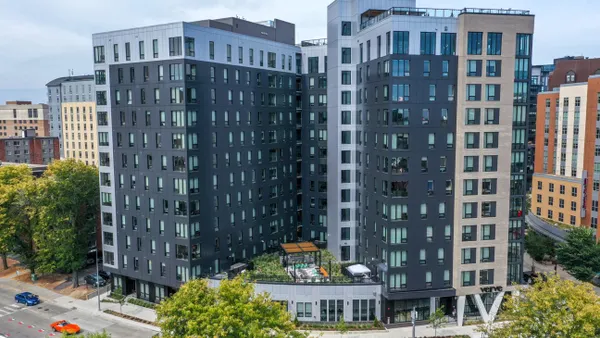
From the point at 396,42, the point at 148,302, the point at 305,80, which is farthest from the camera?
the point at 305,80

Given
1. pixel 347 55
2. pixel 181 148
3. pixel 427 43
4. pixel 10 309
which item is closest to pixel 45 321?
pixel 10 309

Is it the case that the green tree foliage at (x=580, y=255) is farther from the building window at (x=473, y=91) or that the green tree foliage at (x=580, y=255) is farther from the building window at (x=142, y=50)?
the building window at (x=142, y=50)

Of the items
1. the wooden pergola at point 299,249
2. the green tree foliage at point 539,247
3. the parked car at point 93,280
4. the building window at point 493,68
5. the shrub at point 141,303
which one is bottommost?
the shrub at point 141,303

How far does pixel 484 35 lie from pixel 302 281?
3675 centimetres

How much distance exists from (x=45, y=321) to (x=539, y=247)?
7395 centimetres

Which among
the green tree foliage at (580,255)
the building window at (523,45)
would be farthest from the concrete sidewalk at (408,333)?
the building window at (523,45)

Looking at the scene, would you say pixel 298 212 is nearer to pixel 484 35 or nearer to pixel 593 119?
pixel 484 35

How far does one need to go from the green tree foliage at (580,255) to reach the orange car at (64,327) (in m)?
64.8

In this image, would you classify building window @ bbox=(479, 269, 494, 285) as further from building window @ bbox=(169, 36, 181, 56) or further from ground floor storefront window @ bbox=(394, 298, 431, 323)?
building window @ bbox=(169, 36, 181, 56)

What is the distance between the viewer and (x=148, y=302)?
64750mm

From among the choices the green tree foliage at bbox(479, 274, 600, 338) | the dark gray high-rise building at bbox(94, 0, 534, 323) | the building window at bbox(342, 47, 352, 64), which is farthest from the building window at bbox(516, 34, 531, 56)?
the green tree foliage at bbox(479, 274, 600, 338)

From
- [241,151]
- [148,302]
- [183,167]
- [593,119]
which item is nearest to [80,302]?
[148,302]

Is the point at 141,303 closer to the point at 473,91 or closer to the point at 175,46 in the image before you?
the point at 175,46

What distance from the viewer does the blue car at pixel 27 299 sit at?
6519 cm
